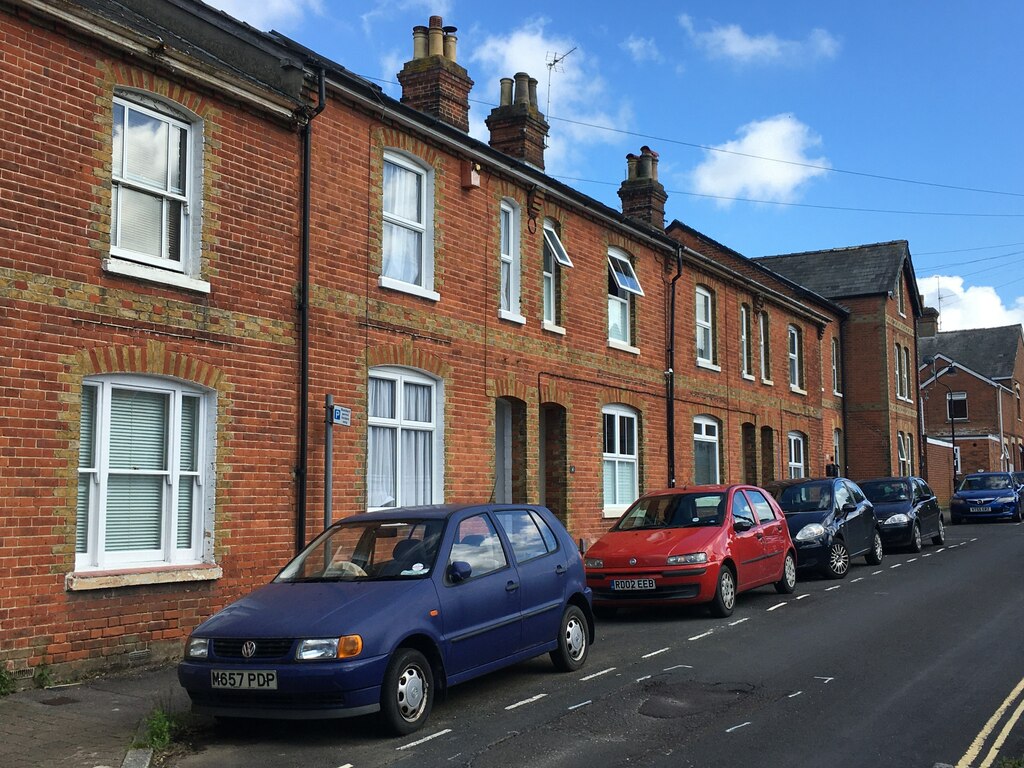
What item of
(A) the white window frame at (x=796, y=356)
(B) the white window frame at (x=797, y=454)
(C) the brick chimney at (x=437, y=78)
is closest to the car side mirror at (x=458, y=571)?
(C) the brick chimney at (x=437, y=78)

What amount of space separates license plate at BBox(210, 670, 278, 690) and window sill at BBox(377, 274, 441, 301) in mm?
7284

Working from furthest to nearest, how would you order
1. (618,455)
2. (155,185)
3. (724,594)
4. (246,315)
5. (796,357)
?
1. (796,357)
2. (618,455)
3. (724,594)
4. (246,315)
5. (155,185)

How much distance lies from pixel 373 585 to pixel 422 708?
0.96 metres

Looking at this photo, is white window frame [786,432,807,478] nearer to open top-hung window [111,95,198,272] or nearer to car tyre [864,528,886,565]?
car tyre [864,528,886,565]

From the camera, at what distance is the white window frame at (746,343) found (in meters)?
25.4

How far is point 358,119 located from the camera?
13.4 m

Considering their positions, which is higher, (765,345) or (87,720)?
(765,345)

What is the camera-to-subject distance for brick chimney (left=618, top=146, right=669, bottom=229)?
23531 millimetres

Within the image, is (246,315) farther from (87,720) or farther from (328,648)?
(328,648)

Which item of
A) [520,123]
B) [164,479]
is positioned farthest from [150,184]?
[520,123]

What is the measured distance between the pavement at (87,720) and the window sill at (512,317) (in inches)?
315

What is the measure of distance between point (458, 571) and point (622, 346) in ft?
40.3

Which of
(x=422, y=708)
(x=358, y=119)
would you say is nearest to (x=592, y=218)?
(x=358, y=119)

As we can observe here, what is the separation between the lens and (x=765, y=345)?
2711 centimetres
